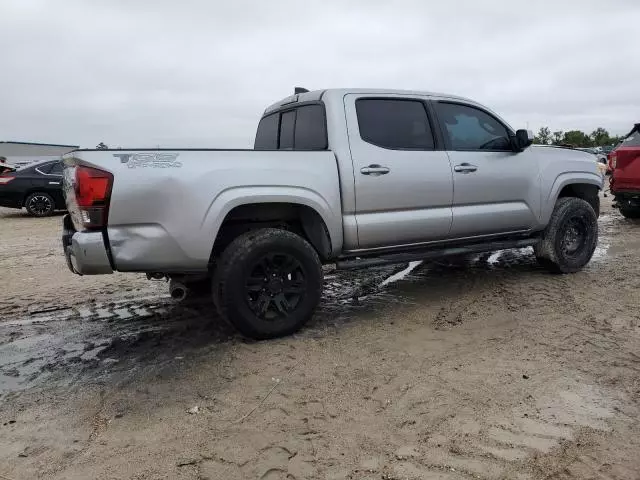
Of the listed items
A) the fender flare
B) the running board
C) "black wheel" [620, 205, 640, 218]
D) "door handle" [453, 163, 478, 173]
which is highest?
"door handle" [453, 163, 478, 173]

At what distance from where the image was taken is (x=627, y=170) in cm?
920

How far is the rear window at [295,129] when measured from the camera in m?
4.54

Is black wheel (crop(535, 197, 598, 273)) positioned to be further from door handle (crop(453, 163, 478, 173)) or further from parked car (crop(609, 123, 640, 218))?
parked car (crop(609, 123, 640, 218))

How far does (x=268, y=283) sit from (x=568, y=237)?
379cm

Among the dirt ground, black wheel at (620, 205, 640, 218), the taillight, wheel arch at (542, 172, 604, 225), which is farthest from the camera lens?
black wheel at (620, 205, 640, 218)

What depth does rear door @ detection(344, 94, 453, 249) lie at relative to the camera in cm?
440

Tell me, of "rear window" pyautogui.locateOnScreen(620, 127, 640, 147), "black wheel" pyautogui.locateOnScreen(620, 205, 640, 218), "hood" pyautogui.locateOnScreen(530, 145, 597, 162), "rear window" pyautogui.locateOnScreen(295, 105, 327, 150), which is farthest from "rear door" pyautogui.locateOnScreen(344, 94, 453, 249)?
"black wheel" pyautogui.locateOnScreen(620, 205, 640, 218)

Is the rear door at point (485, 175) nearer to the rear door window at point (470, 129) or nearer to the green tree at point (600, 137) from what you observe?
the rear door window at point (470, 129)

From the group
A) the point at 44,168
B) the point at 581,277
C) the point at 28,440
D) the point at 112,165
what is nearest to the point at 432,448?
the point at 28,440

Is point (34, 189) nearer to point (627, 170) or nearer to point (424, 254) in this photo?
point (424, 254)

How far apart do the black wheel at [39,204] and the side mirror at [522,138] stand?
11.8 m

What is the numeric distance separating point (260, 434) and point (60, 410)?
1262mm

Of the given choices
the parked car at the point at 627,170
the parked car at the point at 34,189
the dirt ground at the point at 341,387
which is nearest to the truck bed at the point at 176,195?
the dirt ground at the point at 341,387

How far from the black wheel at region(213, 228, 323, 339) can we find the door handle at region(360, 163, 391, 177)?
0.79 m
